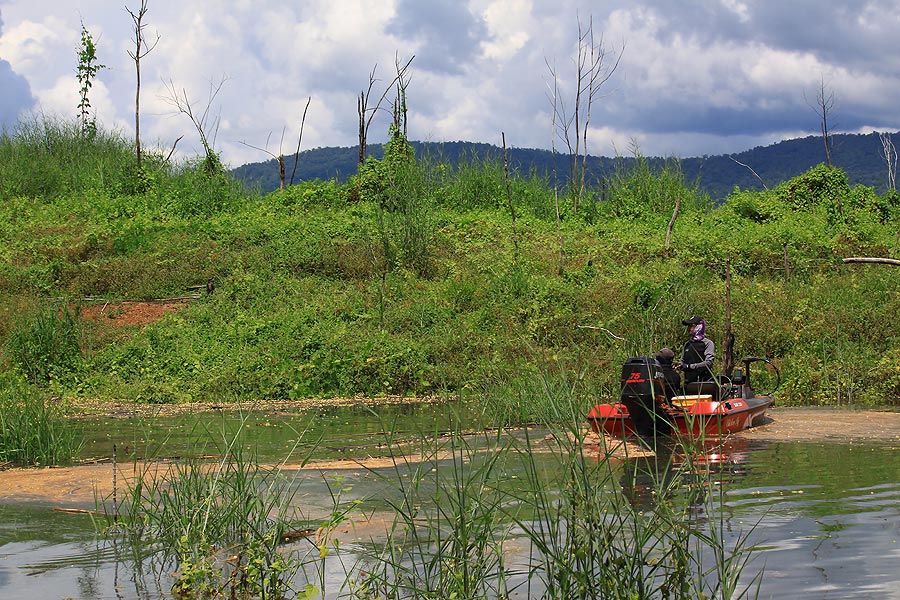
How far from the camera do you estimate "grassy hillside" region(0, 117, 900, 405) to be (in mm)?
17359

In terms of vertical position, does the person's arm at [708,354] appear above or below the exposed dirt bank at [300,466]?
above

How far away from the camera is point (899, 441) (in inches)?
469

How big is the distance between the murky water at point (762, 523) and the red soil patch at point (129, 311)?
356 inches

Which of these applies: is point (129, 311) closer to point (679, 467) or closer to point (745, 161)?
point (679, 467)

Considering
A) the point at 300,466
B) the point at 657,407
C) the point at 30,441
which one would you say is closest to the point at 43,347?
the point at 30,441

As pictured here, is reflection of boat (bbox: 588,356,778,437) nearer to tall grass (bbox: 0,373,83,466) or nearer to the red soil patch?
tall grass (bbox: 0,373,83,466)

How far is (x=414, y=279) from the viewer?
2256 cm

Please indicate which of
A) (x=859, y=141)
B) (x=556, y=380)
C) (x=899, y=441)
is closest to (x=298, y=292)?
(x=556, y=380)

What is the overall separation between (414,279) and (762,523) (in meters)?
15.5

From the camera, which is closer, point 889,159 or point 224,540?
point 224,540

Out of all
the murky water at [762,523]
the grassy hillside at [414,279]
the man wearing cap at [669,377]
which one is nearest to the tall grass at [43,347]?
the grassy hillside at [414,279]

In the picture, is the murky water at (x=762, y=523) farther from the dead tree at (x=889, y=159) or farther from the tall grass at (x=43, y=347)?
the dead tree at (x=889, y=159)

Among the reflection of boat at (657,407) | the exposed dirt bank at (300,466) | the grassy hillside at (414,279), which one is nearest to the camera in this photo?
the exposed dirt bank at (300,466)

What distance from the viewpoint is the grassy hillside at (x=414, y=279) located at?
17.4m
